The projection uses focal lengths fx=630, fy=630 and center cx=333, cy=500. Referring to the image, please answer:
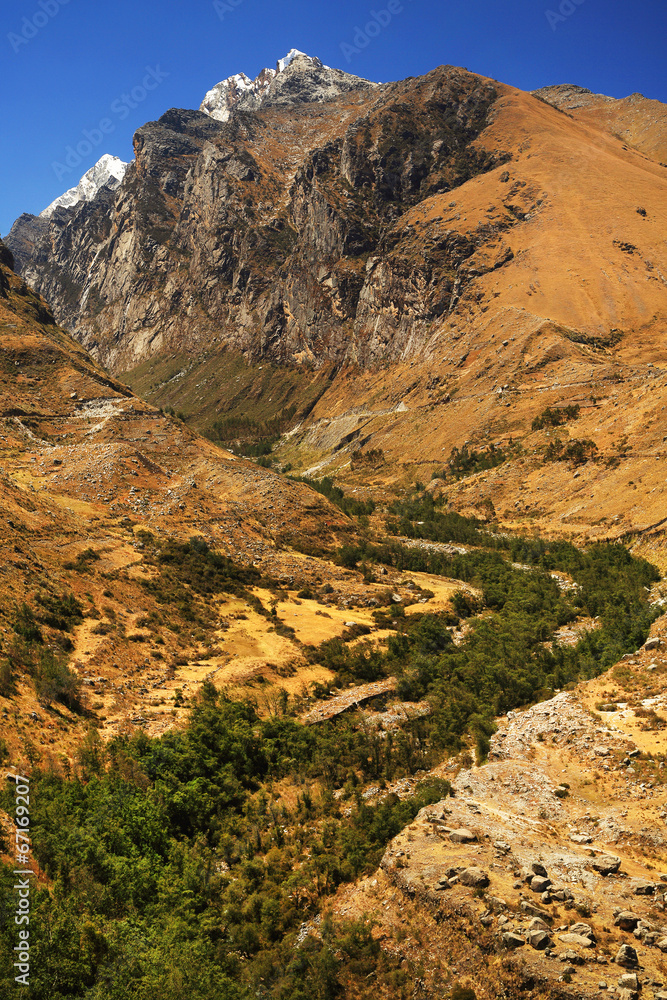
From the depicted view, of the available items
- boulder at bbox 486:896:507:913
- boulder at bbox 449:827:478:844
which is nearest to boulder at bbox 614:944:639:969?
boulder at bbox 486:896:507:913

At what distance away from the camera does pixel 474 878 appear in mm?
12180

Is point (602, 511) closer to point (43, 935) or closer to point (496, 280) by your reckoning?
point (43, 935)

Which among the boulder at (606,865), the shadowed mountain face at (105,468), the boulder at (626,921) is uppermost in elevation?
the shadowed mountain face at (105,468)

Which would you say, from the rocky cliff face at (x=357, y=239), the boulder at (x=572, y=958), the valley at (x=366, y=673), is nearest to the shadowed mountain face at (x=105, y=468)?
the valley at (x=366, y=673)

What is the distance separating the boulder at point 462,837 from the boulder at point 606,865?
2.46 meters

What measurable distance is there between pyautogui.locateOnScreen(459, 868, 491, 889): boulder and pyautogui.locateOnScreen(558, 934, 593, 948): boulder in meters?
1.67

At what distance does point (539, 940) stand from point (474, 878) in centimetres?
175

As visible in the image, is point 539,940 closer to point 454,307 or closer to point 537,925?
point 537,925

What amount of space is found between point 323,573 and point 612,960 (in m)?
33.8

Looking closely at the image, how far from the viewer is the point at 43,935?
1007 centimetres

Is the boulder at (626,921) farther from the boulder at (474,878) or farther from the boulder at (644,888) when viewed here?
the boulder at (474,878)

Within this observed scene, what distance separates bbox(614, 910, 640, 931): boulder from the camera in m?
11.0

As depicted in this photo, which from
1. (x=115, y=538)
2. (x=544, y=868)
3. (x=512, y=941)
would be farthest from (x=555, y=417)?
(x=512, y=941)

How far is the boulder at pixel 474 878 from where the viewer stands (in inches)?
477
